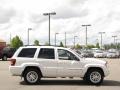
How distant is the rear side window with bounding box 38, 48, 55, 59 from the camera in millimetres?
17219

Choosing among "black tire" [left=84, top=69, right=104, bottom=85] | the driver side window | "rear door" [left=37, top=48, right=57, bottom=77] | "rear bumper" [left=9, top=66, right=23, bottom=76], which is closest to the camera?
"rear bumper" [left=9, top=66, right=23, bottom=76]

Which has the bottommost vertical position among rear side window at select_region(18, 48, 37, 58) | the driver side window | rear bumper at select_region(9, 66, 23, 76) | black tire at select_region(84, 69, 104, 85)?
black tire at select_region(84, 69, 104, 85)

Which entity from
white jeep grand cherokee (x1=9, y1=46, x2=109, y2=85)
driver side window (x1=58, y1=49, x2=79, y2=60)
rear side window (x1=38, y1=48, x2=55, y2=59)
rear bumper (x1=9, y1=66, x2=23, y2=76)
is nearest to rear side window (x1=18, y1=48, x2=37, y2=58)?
white jeep grand cherokee (x1=9, y1=46, x2=109, y2=85)

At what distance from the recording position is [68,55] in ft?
56.6

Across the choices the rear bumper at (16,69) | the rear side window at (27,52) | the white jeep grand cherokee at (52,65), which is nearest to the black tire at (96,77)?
the white jeep grand cherokee at (52,65)

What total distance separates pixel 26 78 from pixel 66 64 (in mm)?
1982

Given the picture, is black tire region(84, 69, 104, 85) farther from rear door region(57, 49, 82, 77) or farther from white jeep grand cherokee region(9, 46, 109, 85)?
rear door region(57, 49, 82, 77)

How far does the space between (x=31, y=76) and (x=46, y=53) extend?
4.24 ft

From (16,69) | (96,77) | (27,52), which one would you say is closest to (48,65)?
(27,52)

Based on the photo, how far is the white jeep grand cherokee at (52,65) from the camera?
670 inches

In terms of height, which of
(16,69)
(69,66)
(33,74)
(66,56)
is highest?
(66,56)

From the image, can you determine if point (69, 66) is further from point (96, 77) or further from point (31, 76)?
point (31, 76)

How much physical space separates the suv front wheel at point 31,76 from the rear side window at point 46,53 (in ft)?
2.50

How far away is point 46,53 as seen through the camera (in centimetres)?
1739
